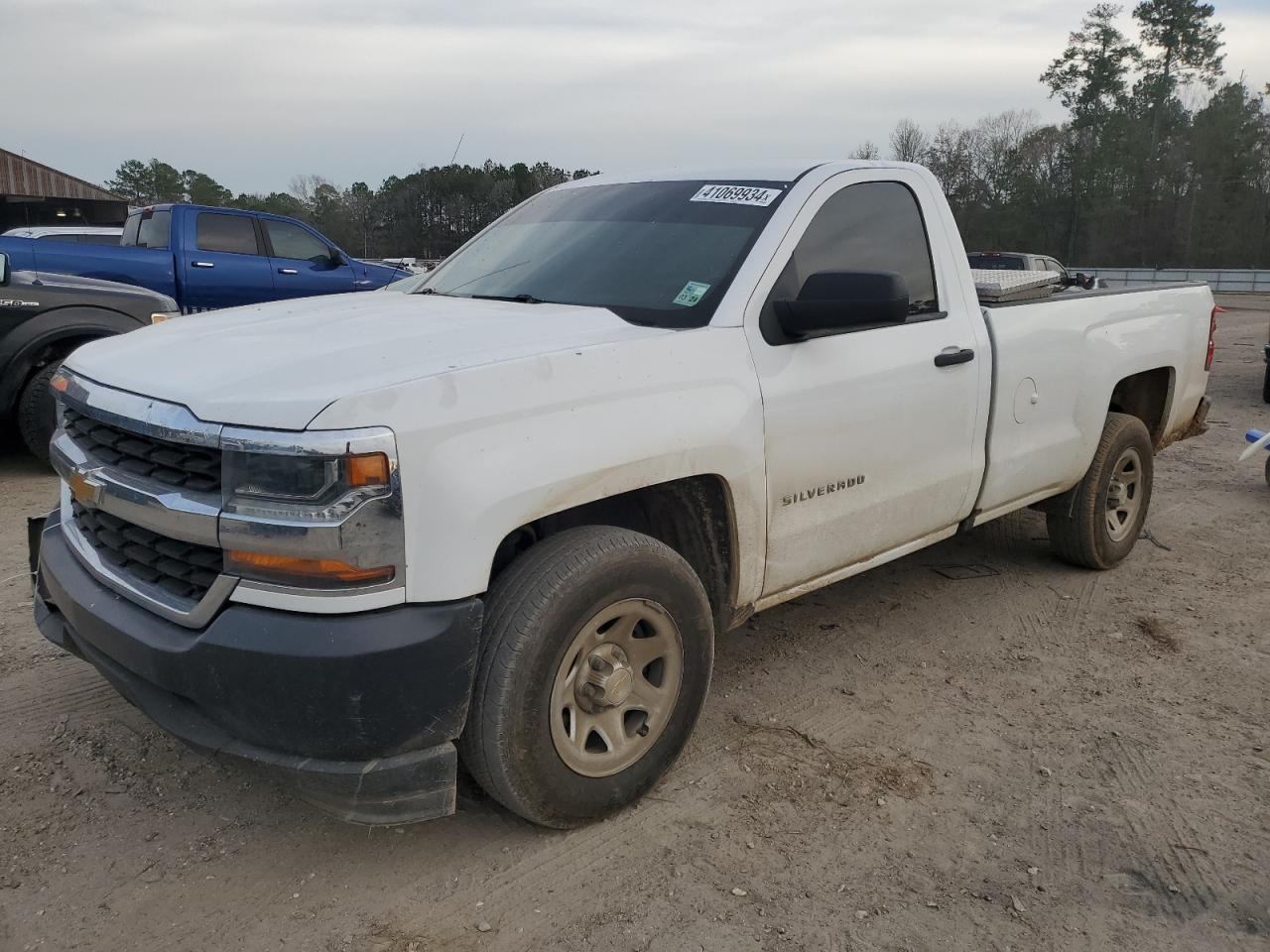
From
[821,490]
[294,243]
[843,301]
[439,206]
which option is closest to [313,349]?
[843,301]

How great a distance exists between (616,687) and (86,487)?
1.53m

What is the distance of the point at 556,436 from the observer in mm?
2492

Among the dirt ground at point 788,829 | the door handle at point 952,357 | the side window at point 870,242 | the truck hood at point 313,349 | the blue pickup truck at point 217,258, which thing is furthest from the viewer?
the blue pickup truck at point 217,258

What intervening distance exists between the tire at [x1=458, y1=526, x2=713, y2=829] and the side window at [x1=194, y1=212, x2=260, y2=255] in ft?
31.4

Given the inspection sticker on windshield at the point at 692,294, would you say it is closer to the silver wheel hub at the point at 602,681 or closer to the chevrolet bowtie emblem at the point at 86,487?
the silver wheel hub at the point at 602,681

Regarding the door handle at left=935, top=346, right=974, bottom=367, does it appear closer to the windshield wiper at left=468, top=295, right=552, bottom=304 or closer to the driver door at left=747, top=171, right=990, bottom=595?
the driver door at left=747, top=171, right=990, bottom=595

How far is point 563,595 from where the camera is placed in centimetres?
251

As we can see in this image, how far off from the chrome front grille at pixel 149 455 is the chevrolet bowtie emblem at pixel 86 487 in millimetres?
46

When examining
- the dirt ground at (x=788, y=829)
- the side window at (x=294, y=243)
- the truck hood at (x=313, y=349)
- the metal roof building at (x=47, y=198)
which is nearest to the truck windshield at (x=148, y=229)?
the side window at (x=294, y=243)

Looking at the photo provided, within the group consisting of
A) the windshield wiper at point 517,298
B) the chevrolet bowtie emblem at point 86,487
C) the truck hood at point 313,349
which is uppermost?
the windshield wiper at point 517,298

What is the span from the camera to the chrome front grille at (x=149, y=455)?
2334mm

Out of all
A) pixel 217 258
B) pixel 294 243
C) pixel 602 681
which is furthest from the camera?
pixel 294 243

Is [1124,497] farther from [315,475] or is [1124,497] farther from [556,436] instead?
[315,475]

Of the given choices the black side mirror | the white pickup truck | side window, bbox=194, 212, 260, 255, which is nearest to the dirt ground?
the white pickup truck
